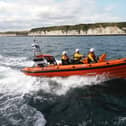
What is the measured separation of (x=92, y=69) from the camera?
34.0 ft

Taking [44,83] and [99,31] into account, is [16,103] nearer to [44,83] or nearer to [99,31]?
[44,83]

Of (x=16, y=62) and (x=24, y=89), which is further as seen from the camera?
(x=16, y=62)

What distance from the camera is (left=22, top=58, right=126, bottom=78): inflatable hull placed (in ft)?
33.0

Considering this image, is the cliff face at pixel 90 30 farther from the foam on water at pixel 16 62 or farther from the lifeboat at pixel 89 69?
the lifeboat at pixel 89 69

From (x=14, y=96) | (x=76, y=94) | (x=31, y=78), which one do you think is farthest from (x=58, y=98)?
(x=31, y=78)

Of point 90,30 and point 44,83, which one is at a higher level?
point 90,30

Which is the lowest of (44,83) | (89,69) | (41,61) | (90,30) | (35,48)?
(44,83)

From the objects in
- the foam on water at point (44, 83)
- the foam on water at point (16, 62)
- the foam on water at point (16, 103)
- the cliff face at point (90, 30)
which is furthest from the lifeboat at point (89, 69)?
the cliff face at point (90, 30)

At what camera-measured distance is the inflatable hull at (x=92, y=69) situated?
396 inches

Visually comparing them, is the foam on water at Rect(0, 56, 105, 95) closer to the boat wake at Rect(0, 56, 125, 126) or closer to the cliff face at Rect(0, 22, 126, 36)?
the boat wake at Rect(0, 56, 125, 126)

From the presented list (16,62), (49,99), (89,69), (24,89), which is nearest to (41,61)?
(24,89)

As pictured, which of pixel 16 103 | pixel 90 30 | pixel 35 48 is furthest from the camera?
pixel 90 30

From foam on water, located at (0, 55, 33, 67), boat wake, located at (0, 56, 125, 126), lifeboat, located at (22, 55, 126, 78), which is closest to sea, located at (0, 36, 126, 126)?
boat wake, located at (0, 56, 125, 126)

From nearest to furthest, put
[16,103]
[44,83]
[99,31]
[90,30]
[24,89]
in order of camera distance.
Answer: [16,103]
[24,89]
[44,83]
[99,31]
[90,30]
